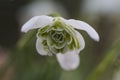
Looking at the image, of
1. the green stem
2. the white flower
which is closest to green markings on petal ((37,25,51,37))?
the white flower

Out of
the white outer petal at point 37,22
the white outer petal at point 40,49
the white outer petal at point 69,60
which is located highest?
the white outer petal at point 37,22

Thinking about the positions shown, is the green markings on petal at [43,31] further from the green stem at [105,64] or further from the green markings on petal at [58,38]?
the green stem at [105,64]

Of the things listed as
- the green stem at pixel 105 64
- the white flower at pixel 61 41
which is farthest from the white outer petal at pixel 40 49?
the green stem at pixel 105 64

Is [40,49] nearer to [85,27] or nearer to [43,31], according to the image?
[43,31]

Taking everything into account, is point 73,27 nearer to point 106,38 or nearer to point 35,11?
point 35,11

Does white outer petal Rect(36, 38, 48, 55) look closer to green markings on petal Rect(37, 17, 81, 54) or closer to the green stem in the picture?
green markings on petal Rect(37, 17, 81, 54)
